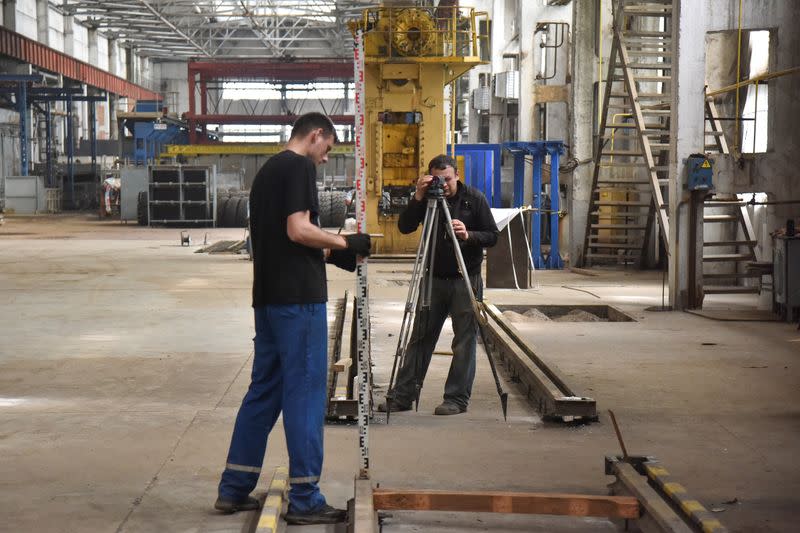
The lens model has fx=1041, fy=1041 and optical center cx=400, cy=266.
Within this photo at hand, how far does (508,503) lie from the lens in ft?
15.2

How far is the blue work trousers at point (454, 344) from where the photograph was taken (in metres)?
6.92

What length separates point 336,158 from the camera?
4412cm

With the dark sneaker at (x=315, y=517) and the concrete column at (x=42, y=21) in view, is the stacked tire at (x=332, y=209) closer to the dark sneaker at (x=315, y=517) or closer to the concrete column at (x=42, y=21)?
the concrete column at (x=42, y=21)

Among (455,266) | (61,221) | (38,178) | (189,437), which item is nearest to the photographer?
(189,437)

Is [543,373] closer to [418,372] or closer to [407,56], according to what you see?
[418,372]

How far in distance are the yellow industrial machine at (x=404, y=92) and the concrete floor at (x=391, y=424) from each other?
691cm

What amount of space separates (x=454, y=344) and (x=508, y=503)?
2425 mm

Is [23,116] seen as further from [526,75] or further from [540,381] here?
[540,381]

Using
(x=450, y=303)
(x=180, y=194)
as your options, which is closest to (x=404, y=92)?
(x=450, y=303)

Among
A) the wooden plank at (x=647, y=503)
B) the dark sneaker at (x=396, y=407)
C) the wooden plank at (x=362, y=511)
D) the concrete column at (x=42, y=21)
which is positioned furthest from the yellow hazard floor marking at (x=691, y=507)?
the concrete column at (x=42, y=21)

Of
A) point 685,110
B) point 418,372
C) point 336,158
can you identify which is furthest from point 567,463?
point 336,158

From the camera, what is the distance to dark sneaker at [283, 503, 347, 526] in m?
4.57

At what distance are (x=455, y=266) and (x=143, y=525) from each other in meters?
2.99

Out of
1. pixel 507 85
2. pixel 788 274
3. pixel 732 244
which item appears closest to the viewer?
pixel 788 274
